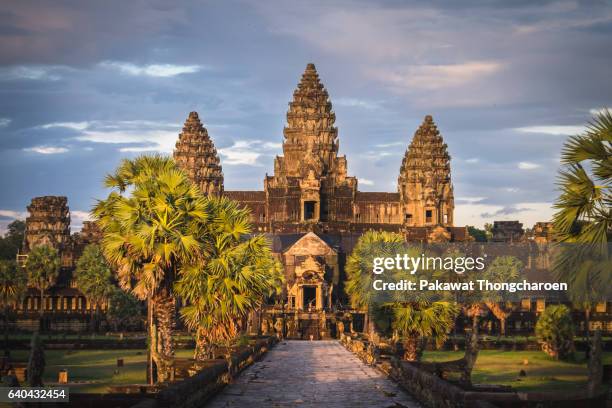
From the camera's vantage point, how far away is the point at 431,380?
29.7 meters

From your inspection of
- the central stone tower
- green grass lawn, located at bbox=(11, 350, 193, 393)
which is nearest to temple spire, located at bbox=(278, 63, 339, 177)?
the central stone tower

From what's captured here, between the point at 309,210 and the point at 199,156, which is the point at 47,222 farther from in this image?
the point at 309,210

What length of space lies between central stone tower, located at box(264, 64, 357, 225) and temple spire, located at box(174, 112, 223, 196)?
11189 millimetres

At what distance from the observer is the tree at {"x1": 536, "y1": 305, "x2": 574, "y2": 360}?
81025 millimetres

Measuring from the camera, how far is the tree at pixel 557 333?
81025mm

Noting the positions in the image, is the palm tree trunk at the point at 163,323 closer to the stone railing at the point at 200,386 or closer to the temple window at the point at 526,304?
the stone railing at the point at 200,386

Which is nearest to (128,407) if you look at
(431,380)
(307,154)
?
(431,380)

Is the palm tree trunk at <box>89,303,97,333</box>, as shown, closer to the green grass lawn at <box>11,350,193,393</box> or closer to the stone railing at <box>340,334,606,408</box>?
the green grass lawn at <box>11,350,193,393</box>

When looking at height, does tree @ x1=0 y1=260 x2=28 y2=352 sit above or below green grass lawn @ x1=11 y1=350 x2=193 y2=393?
above

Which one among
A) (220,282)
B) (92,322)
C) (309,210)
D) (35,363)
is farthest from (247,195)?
(35,363)

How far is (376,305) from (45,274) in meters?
69.9

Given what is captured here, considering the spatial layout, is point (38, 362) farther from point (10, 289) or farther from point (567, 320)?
point (10, 289)

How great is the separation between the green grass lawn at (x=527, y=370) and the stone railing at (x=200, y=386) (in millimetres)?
19960

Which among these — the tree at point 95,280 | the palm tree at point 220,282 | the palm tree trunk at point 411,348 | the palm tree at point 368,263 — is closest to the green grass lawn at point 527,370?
the palm tree trunk at point 411,348
